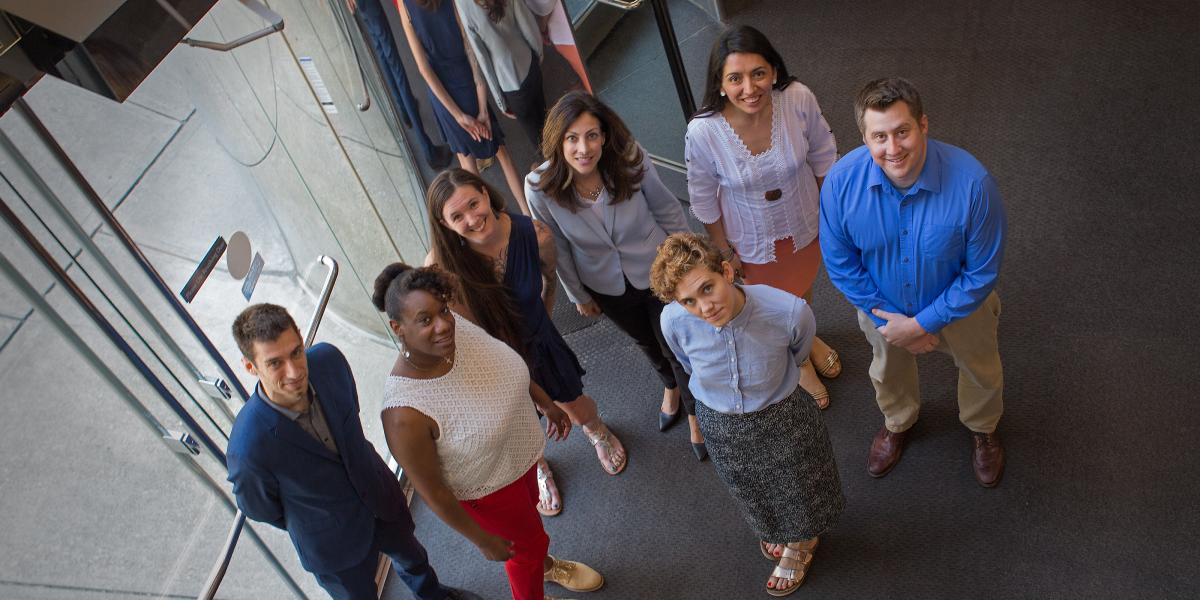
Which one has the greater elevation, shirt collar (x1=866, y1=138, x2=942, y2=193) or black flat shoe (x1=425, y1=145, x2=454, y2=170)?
shirt collar (x1=866, y1=138, x2=942, y2=193)

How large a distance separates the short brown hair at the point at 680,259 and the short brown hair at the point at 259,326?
925mm

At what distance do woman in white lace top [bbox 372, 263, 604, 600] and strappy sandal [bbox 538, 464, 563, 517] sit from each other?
667 millimetres

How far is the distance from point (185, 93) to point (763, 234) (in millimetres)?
1789

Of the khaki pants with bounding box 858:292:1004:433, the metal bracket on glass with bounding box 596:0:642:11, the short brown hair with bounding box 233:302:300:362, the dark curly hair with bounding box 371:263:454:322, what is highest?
the short brown hair with bounding box 233:302:300:362

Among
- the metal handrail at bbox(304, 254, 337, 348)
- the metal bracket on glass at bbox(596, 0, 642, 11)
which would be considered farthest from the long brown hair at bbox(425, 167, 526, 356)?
the metal bracket on glass at bbox(596, 0, 642, 11)

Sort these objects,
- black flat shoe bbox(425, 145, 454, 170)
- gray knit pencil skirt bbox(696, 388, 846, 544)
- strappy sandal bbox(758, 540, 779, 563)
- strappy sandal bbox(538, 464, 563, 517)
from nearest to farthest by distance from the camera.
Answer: gray knit pencil skirt bbox(696, 388, 846, 544)
strappy sandal bbox(758, 540, 779, 563)
strappy sandal bbox(538, 464, 563, 517)
black flat shoe bbox(425, 145, 454, 170)

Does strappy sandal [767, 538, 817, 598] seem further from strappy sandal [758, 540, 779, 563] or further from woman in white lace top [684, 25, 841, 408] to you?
Answer: woman in white lace top [684, 25, 841, 408]

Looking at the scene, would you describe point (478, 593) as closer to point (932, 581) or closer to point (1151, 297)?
point (932, 581)

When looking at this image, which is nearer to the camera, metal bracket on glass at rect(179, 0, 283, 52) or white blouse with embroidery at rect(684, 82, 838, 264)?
metal bracket on glass at rect(179, 0, 283, 52)

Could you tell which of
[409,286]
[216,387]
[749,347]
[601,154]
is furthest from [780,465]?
[216,387]

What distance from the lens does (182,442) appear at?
245cm

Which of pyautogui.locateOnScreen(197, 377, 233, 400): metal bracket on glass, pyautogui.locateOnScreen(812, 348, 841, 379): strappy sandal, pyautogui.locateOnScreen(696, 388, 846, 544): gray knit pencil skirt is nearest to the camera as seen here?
pyautogui.locateOnScreen(197, 377, 233, 400): metal bracket on glass

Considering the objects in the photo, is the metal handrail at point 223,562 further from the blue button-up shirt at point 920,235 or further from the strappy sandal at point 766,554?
the blue button-up shirt at point 920,235

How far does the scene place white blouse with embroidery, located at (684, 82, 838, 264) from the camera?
2.97 metres
